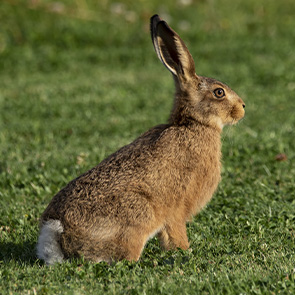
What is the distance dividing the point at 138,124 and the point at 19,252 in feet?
17.1

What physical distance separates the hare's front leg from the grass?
0.12 m

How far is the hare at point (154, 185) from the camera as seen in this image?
4.47 meters

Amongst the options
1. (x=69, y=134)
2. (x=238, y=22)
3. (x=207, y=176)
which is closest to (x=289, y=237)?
(x=207, y=176)

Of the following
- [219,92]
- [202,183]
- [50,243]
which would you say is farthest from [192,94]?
[50,243]

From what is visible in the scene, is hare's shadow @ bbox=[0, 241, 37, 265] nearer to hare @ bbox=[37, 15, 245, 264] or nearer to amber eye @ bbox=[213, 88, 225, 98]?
hare @ bbox=[37, 15, 245, 264]

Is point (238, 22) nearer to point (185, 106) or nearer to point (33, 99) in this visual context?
point (33, 99)

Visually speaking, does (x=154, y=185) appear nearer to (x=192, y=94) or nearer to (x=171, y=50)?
(x=192, y=94)

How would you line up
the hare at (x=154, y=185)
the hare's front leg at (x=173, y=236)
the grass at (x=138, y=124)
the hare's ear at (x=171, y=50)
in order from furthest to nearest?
the hare's ear at (x=171, y=50), the hare's front leg at (x=173, y=236), the hare at (x=154, y=185), the grass at (x=138, y=124)

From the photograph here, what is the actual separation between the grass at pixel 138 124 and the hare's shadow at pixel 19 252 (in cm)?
2

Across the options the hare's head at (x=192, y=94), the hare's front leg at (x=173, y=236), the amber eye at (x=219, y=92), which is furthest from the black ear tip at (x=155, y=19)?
the hare's front leg at (x=173, y=236)

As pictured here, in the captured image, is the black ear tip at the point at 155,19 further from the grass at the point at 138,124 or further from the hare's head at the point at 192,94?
the grass at the point at 138,124

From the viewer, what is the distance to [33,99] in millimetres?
11492

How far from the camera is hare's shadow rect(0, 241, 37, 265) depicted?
16.2 feet

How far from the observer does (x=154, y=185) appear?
15.5 feet
